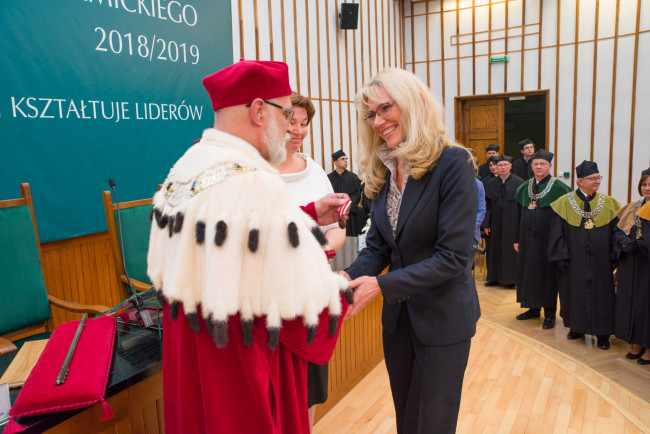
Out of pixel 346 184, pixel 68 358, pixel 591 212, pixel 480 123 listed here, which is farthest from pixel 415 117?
pixel 480 123

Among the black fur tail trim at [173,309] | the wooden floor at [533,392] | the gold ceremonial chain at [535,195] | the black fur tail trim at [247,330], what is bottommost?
the wooden floor at [533,392]

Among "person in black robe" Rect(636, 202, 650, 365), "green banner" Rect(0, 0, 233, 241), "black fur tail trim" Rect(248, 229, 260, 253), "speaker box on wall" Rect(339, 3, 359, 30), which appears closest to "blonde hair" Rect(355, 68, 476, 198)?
"black fur tail trim" Rect(248, 229, 260, 253)

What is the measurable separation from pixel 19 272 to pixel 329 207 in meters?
1.65

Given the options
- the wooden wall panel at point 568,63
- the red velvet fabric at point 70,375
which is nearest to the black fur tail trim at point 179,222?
the red velvet fabric at point 70,375

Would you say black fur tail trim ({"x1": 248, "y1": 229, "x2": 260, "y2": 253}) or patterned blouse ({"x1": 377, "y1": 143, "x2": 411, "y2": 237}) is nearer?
black fur tail trim ({"x1": 248, "y1": 229, "x2": 260, "y2": 253})

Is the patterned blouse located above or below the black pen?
above

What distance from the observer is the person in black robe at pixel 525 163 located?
7258mm

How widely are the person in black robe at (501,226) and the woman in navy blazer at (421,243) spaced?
4363 millimetres

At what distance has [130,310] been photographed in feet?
5.75

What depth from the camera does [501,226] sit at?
19.3 ft

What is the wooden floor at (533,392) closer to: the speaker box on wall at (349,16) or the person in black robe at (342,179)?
the person in black robe at (342,179)

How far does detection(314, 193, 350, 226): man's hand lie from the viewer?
160 cm

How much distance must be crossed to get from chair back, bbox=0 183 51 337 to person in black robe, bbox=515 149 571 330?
13.8ft

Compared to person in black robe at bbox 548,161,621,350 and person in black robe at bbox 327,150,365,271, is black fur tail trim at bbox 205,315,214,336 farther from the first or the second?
person in black robe at bbox 327,150,365,271
